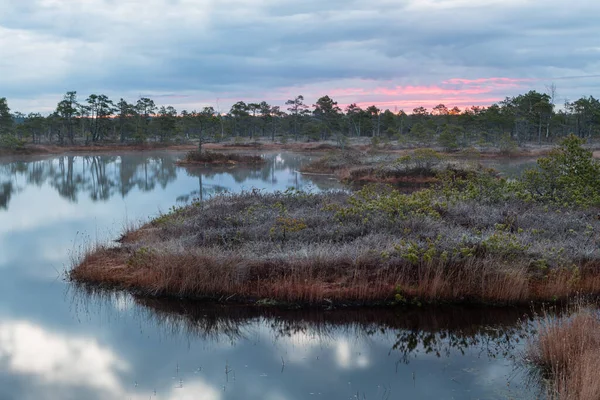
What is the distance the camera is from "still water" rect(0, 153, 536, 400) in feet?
26.6

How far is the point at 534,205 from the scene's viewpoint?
16.0 m

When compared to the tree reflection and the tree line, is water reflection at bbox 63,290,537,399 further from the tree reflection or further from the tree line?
the tree line

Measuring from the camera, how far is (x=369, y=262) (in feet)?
37.8

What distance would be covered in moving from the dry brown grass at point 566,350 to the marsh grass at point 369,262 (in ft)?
8.06

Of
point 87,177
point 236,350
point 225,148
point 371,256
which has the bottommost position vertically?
point 236,350

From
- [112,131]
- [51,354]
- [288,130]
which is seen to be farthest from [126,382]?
[288,130]

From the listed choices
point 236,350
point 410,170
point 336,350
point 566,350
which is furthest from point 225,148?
point 566,350

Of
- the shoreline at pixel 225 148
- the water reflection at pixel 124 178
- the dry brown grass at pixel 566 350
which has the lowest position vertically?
the dry brown grass at pixel 566 350

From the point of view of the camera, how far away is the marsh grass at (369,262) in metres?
11.0

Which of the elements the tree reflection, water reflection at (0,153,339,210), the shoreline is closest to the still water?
water reflection at (0,153,339,210)

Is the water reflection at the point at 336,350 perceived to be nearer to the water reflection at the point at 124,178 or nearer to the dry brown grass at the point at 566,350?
the dry brown grass at the point at 566,350

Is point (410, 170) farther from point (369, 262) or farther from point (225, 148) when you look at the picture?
point (225, 148)

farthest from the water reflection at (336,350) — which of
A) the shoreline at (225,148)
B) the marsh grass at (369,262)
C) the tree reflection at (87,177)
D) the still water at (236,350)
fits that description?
the shoreline at (225,148)

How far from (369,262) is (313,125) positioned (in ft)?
277
